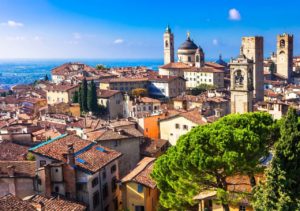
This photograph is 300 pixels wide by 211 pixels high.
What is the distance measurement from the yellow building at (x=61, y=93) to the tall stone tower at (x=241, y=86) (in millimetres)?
38308

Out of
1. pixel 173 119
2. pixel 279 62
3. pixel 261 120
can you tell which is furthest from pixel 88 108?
pixel 279 62

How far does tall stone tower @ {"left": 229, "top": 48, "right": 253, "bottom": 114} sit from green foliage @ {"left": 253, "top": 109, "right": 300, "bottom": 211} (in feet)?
82.2

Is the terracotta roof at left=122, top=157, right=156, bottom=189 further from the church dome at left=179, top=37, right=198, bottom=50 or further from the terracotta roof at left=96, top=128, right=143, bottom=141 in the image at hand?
the church dome at left=179, top=37, right=198, bottom=50

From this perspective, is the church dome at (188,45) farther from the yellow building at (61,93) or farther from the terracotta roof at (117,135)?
the terracotta roof at (117,135)

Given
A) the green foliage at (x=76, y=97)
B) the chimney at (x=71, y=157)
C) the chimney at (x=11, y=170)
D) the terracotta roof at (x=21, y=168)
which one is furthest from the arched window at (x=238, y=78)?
the green foliage at (x=76, y=97)

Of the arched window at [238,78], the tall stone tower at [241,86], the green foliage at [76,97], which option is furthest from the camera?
the green foliage at [76,97]

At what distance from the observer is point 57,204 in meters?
21.8

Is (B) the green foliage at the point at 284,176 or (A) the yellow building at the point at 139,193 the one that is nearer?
(B) the green foliage at the point at 284,176

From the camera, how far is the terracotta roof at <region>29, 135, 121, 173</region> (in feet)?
85.1

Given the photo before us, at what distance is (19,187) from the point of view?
24.7 m

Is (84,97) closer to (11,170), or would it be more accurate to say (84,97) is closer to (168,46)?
(11,170)

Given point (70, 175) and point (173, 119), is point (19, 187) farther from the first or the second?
point (173, 119)

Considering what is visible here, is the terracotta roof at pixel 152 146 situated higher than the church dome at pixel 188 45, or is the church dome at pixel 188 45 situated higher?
the church dome at pixel 188 45

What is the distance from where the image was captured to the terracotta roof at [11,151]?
30.4 metres
